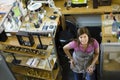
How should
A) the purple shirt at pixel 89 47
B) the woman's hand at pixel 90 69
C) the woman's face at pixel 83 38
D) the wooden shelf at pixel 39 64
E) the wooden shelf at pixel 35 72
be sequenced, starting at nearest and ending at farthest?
the woman's face at pixel 83 38 → the purple shirt at pixel 89 47 → the woman's hand at pixel 90 69 → the wooden shelf at pixel 39 64 → the wooden shelf at pixel 35 72

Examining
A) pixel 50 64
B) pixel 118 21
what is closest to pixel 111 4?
pixel 118 21

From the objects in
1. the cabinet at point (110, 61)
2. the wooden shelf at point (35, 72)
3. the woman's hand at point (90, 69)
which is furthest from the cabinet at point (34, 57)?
the cabinet at point (110, 61)

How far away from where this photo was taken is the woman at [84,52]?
2.44 m

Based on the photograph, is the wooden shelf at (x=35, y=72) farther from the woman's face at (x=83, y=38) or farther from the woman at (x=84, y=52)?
the woman's face at (x=83, y=38)

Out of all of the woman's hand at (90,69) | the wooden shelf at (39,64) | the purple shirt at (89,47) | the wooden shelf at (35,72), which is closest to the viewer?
the purple shirt at (89,47)

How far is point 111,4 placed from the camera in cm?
327

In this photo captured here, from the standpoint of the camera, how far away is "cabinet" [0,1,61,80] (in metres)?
2.60

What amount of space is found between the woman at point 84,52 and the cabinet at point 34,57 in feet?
0.82

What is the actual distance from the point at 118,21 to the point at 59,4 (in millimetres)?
1000

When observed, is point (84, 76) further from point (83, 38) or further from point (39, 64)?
point (83, 38)

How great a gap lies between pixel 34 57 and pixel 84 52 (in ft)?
2.27

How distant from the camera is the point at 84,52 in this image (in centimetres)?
255

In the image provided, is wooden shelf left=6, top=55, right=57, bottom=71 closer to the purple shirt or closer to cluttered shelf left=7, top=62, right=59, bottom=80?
cluttered shelf left=7, top=62, right=59, bottom=80

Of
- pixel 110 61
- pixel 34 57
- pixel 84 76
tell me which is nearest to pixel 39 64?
pixel 34 57
